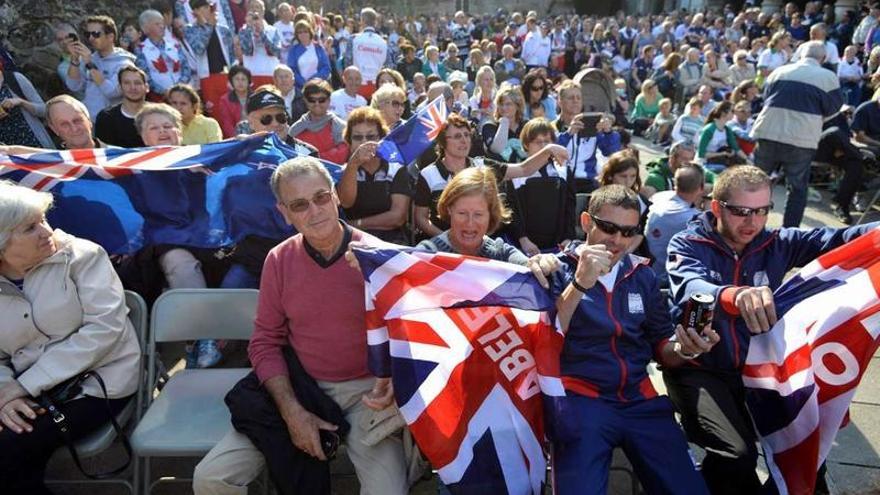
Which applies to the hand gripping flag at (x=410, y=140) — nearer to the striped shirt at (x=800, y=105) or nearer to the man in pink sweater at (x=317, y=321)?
the man in pink sweater at (x=317, y=321)

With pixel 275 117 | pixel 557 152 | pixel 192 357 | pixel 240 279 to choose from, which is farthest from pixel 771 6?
pixel 192 357

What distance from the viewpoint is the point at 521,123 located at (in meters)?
6.72

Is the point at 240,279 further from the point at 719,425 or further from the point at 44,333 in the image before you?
the point at 719,425

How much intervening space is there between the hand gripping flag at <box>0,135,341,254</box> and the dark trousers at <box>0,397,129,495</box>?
59.2 inches

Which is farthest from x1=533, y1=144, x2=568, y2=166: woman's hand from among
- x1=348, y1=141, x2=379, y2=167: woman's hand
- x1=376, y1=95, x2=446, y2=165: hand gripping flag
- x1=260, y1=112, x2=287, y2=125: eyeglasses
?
x1=260, y1=112, x2=287, y2=125: eyeglasses

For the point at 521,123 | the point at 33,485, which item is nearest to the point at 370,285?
the point at 33,485

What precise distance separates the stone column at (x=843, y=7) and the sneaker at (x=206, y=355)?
66.3 feet

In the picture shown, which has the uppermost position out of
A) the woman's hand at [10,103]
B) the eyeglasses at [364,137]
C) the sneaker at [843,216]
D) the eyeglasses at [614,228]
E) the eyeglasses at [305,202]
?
the woman's hand at [10,103]

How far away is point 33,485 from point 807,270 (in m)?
3.50

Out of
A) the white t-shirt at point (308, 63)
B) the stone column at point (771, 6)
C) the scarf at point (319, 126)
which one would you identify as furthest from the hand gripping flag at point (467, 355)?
the stone column at point (771, 6)

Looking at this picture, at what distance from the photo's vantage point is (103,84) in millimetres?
6234

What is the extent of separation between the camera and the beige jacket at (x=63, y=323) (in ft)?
9.21

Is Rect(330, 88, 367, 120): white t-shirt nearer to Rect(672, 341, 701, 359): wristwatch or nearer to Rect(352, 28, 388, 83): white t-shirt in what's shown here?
Rect(352, 28, 388, 83): white t-shirt

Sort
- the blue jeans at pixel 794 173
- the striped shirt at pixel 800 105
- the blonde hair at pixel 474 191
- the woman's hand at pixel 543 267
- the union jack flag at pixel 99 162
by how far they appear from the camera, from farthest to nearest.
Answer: the blue jeans at pixel 794 173 < the striped shirt at pixel 800 105 < the union jack flag at pixel 99 162 < the blonde hair at pixel 474 191 < the woman's hand at pixel 543 267
